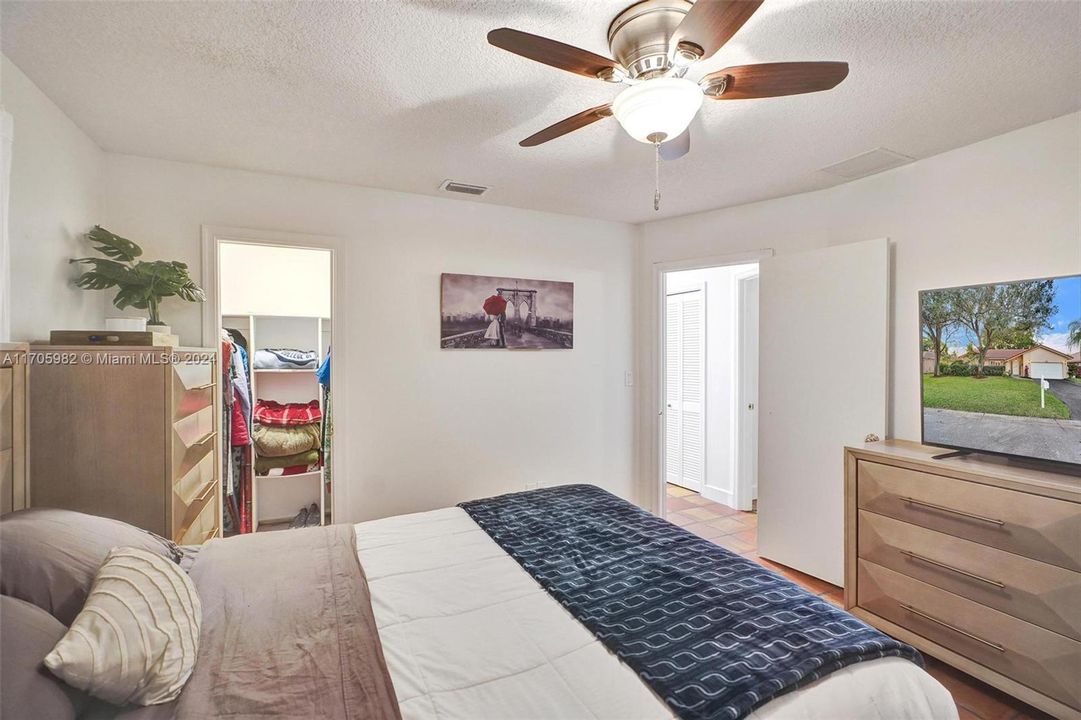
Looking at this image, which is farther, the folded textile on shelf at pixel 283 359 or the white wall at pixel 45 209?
the folded textile on shelf at pixel 283 359

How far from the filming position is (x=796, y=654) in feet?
4.14

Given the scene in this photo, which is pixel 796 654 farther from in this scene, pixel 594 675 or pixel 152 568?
pixel 152 568

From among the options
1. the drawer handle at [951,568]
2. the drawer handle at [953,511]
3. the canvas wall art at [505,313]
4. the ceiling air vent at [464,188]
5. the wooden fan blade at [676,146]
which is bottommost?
the drawer handle at [951,568]

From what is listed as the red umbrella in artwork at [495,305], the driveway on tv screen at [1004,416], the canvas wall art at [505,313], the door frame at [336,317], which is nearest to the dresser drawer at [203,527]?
the door frame at [336,317]

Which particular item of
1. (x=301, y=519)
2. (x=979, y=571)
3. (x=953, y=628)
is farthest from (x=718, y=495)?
(x=301, y=519)

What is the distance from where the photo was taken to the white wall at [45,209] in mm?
1818

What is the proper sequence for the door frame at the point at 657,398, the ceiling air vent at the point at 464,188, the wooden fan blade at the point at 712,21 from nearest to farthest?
the wooden fan blade at the point at 712,21
the ceiling air vent at the point at 464,188
the door frame at the point at 657,398

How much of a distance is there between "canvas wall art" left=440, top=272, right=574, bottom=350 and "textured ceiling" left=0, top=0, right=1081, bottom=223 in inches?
33.1

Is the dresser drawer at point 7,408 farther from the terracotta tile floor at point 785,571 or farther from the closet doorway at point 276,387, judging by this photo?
the terracotta tile floor at point 785,571

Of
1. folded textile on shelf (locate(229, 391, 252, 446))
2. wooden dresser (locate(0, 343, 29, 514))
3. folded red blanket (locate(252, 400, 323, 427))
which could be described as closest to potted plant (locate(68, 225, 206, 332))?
wooden dresser (locate(0, 343, 29, 514))

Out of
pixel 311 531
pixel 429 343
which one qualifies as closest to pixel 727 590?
pixel 311 531

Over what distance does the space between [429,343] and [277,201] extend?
4.09ft

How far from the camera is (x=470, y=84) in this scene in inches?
75.2

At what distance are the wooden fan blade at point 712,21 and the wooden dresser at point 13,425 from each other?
2.12 metres
